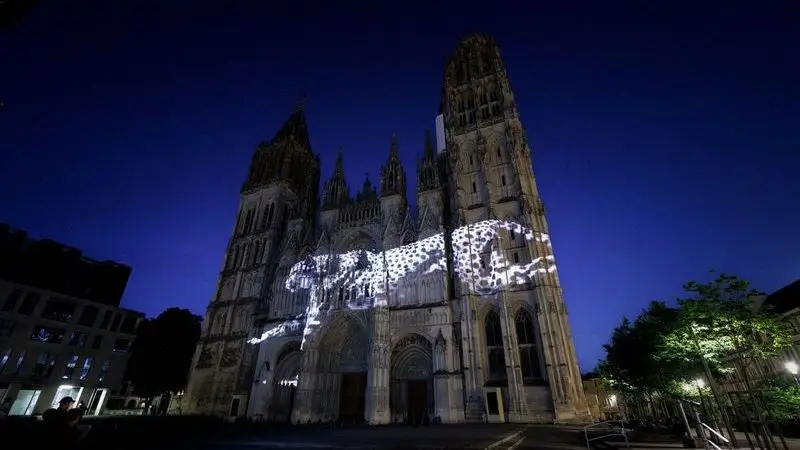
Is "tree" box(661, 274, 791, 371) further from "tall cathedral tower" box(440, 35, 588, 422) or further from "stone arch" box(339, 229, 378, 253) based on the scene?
"stone arch" box(339, 229, 378, 253)

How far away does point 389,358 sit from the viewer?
70.8 feet

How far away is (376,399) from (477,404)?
601 cm

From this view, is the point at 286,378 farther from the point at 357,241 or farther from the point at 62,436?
the point at 62,436

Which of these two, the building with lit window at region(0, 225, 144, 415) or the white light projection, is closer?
the white light projection

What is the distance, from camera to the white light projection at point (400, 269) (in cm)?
2211

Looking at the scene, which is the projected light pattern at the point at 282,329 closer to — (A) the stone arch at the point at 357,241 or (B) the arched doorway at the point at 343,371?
(B) the arched doorway at the point at 343,371

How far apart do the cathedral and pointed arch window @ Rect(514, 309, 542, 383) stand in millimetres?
75

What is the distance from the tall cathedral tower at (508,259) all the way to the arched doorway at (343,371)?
26.4ft

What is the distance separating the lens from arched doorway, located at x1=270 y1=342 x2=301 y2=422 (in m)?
25.3

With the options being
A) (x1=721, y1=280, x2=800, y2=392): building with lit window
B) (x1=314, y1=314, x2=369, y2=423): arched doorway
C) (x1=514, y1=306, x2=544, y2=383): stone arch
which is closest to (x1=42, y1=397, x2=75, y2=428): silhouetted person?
(x1=314, y1=314, x2=369, y2=423): arched doorway

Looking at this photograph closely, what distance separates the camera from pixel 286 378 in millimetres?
26000

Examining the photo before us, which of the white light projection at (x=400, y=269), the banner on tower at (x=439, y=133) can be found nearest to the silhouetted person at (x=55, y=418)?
the white light projection at (x=400, y=269)

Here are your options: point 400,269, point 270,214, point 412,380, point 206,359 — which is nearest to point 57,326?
point 206,359

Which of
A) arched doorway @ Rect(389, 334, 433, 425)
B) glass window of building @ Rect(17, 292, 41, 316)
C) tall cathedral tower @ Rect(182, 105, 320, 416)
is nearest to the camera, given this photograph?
arched doorway @ Rect(389, 334, 433, 425)
